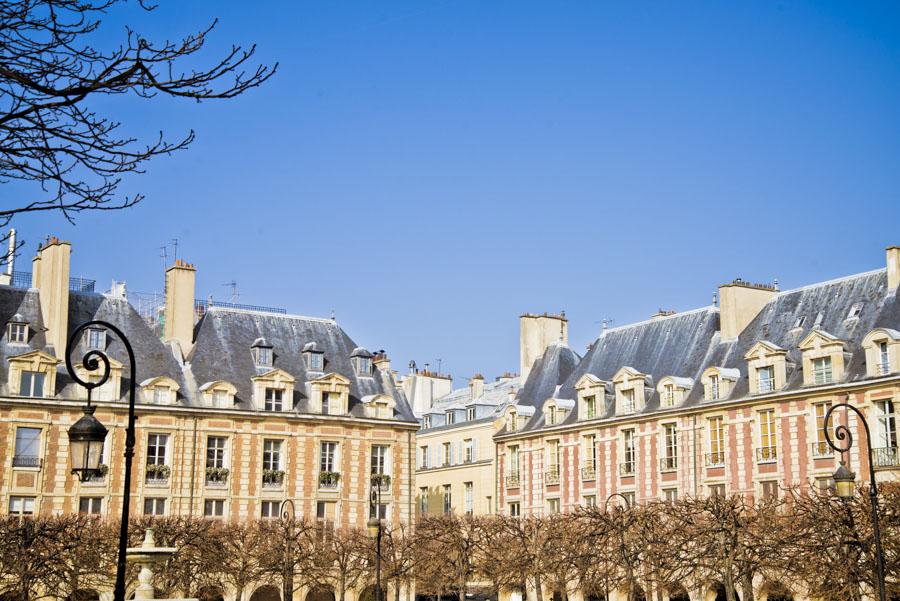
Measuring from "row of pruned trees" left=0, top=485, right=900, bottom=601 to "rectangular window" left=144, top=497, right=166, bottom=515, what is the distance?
237cm

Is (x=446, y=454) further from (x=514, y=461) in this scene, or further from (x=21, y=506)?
(x=21, y=506)

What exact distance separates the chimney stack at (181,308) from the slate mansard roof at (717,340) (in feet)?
41.3

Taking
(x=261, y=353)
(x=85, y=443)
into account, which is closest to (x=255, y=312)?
(x=261, y=353)

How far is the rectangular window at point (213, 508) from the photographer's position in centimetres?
3903

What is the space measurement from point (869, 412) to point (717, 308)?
8941mm

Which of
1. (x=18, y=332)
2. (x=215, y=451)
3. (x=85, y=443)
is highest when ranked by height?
(x=18, y=332)

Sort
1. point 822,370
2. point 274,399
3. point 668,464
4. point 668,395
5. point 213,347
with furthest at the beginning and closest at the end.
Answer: point 213,347 < point 274,399 < point 668,395 < point 668,464 < point 822,370

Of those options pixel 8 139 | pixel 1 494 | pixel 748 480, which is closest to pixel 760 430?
pixel 748 480

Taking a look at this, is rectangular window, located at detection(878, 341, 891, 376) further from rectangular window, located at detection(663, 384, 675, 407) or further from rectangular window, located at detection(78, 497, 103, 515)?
rectangular window, located at detection(78, 497, 103, 515)

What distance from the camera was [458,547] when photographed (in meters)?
37.7

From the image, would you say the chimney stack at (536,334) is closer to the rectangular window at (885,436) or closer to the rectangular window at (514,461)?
the rectangular window at (514,461)

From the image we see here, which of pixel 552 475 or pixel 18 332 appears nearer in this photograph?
pixel 18 332

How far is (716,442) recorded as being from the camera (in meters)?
37.4

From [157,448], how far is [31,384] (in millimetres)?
4361
